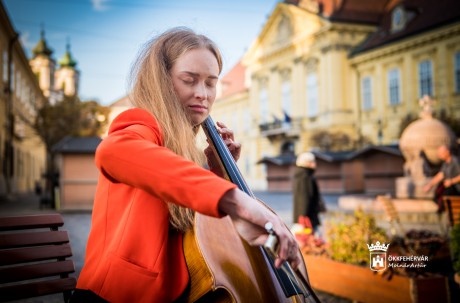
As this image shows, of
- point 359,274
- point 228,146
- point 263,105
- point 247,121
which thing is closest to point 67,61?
point 247,121

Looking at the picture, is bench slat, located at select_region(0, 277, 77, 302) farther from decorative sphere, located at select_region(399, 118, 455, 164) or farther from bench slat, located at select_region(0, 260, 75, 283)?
decorative sphere, located at select_region(399, 118, 455, 164)

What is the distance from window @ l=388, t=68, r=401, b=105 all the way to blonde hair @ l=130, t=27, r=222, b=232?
35.1 m

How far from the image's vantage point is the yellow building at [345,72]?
31.9m

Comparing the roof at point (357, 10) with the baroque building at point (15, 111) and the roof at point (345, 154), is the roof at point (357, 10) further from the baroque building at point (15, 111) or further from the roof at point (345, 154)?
the baroque building at point (15, 111)

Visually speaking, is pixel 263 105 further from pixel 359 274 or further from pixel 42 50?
pixel 359 274

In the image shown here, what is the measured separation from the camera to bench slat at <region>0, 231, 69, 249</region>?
7.59 ft

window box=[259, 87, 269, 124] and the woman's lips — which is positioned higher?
window box=[259, 87, 269, 124]

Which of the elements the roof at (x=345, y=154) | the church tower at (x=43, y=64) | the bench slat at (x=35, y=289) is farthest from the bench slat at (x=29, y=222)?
the church tower at (x=43, y=64)

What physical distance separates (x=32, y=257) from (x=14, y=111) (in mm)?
31856

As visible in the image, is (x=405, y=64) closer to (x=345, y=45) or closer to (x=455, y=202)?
(x=345, y=45)

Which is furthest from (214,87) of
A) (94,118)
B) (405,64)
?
(405,64)

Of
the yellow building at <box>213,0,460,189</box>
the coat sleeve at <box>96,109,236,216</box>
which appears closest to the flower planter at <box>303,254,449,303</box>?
the coat sleeve at <box>96,109,236,216</box>

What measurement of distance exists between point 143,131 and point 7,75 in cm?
2954

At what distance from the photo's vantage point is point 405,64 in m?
33.8
